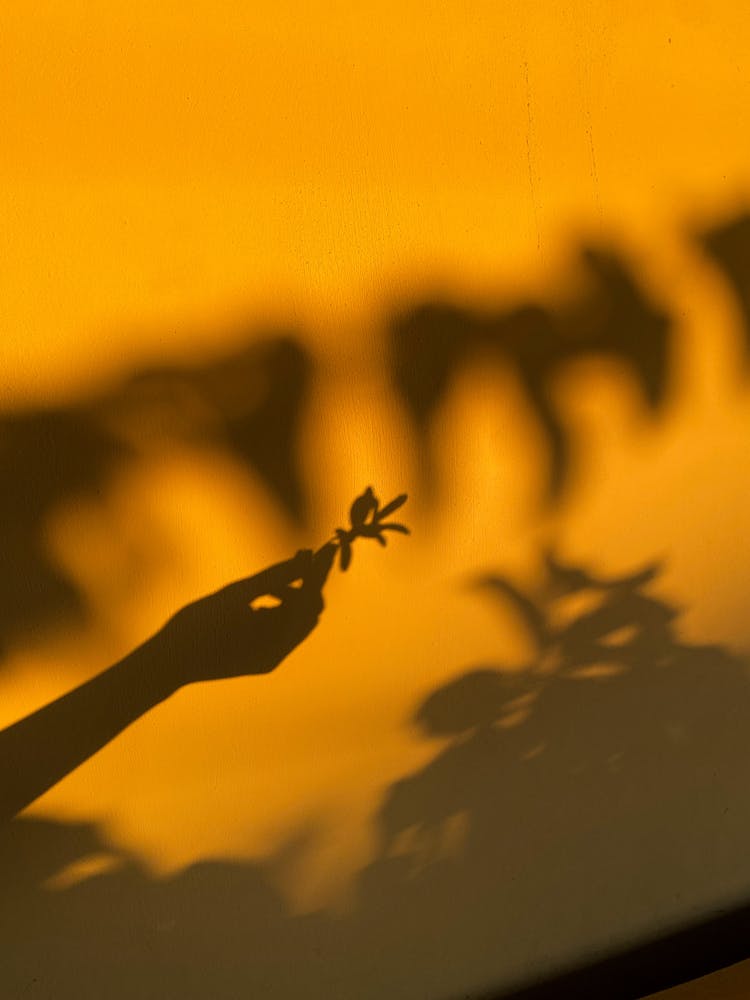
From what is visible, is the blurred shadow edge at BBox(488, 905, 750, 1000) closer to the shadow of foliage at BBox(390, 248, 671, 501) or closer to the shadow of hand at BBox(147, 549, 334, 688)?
the shadow of hand at BBox(147, 549, 334, 688)

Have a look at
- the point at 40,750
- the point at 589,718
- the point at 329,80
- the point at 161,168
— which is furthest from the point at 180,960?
the point at 329,80

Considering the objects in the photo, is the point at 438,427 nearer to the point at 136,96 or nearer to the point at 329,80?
the point at 329,80

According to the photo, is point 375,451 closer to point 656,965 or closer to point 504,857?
point 504,857

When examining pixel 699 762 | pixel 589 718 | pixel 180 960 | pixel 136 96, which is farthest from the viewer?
pixel 699 762

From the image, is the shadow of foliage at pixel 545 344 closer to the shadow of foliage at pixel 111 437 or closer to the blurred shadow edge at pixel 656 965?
the shadow of foliage at pixel 111 437

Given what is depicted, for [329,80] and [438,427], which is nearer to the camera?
[329,80]

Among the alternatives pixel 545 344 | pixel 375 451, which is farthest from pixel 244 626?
pixel 545 344

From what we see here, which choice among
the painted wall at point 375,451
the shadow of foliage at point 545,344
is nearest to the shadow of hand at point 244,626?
the painted wall at point 375,451

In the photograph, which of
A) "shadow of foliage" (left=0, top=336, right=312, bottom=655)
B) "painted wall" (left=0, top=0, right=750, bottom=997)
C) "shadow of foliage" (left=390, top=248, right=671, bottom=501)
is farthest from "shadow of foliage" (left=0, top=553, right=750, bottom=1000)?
"shadow of foliage" (left=0, top=336, right=312, bottom=655)
